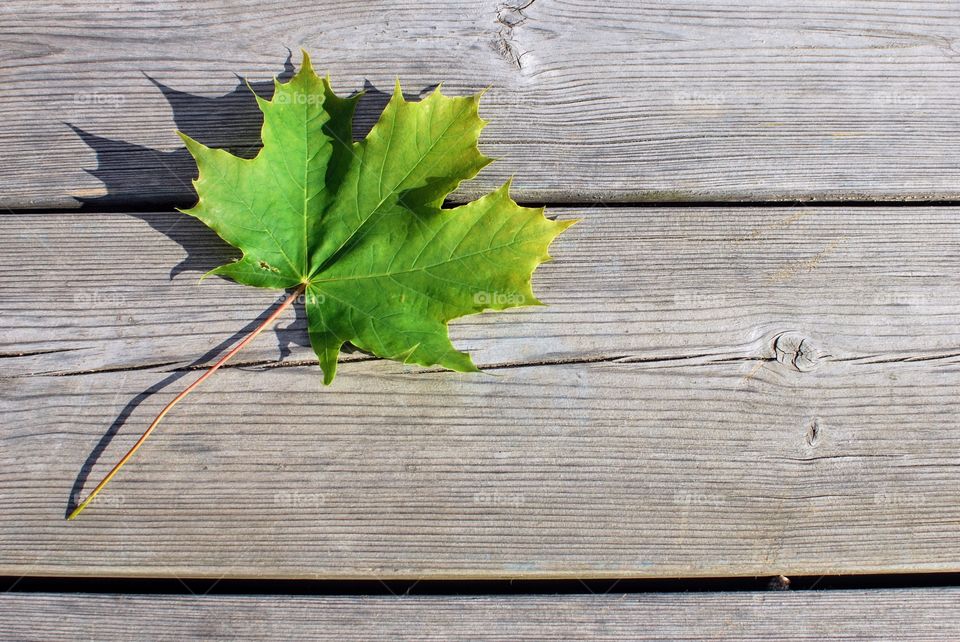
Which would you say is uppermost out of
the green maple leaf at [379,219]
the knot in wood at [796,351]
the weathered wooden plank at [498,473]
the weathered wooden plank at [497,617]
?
the green maple leaf at [379,219]

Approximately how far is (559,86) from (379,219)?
49 centimetres

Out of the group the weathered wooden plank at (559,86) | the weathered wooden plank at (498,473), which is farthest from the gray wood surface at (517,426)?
the weathered wooden plank at (559,86)

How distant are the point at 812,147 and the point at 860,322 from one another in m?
0.36

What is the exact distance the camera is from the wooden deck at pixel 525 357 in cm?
122

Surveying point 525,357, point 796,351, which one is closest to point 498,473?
point 525,357

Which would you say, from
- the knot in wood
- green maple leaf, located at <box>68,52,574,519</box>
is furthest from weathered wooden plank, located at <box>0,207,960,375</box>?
green maple leaf, located at <box>68,52,574,519</box>

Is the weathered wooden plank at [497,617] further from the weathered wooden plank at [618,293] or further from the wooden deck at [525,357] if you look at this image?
the weathered wooden plank at [618,293]

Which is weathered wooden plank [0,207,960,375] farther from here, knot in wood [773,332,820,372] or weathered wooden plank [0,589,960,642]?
weathered wooden plank [0,589,960,642]

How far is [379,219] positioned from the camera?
1.12 m

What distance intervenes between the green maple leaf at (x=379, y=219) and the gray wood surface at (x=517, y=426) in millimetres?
159

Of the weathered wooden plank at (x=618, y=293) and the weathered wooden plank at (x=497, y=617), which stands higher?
the weathered wooden plank at (x=618, y=293)

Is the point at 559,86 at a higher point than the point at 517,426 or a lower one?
higher

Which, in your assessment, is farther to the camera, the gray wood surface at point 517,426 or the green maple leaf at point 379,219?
the gray wood surface at point 517,426

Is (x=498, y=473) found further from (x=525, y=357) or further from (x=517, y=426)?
(x=525, y=357)
